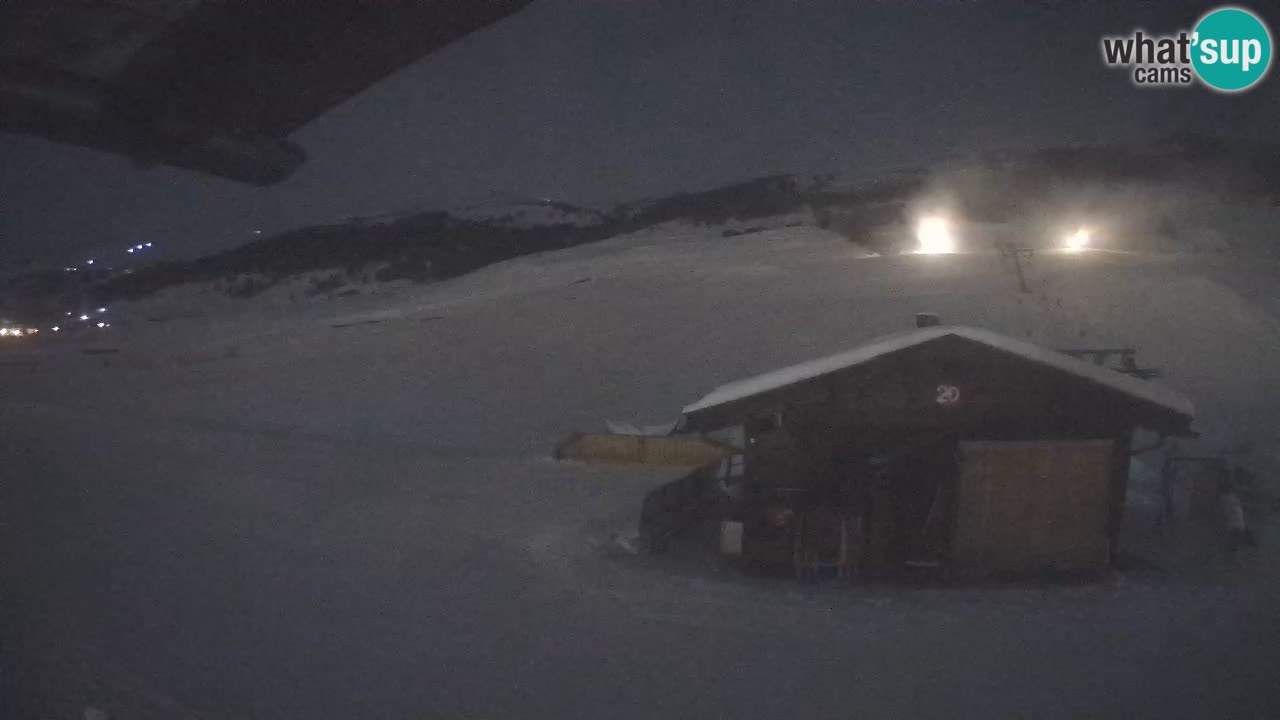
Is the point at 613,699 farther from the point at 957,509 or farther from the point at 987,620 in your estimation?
the point at 957,509

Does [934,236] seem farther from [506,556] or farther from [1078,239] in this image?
[506,556]

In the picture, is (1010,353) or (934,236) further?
(934,236)

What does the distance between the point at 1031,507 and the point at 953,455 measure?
3.75 ft

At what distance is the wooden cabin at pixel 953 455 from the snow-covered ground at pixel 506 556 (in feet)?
2.41

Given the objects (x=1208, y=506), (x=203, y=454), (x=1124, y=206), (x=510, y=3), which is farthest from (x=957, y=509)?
(x=1124, y=206)

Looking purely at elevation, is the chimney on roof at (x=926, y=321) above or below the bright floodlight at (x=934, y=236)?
below

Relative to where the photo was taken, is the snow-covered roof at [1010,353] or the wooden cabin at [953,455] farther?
the wooden cabin at [953,455]

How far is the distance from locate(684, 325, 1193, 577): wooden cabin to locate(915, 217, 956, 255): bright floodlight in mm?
26521

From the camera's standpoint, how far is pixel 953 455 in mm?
9883

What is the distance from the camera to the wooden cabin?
9773mm

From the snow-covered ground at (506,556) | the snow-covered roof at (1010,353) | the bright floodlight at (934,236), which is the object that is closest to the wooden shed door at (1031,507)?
the snow-covered ground at (506,556)

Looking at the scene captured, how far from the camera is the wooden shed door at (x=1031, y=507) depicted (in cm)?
979

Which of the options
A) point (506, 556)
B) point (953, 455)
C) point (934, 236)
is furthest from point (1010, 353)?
point (934, 236)

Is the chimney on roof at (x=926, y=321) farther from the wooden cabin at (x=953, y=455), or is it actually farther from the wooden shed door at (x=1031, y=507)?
the wooden shed door at (x=1031, y=507)
